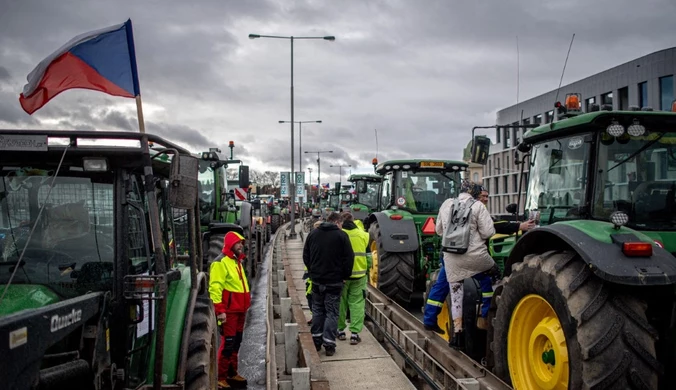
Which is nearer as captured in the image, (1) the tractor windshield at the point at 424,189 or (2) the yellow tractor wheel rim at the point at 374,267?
(2) the yellow tractor wheel rim at the point at 374,267

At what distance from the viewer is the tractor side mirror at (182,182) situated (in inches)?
138

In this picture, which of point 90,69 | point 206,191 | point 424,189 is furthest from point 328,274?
point 206,191

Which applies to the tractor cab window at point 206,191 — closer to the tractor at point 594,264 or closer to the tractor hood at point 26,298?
the tractor at point 594,264

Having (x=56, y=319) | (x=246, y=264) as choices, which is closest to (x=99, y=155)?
(x=56, y=319)

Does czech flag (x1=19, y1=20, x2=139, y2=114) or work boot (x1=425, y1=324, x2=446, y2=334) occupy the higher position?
czech flag (x1=19, y1=20, x2=139, y2=114)

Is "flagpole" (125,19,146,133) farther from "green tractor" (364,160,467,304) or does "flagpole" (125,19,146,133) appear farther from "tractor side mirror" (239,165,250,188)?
"tractor side mirror" (239,165,250,188)

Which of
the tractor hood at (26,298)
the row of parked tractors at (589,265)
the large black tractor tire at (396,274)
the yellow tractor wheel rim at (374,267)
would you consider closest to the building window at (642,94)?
the yellow tractor wheel rim at (374,267)

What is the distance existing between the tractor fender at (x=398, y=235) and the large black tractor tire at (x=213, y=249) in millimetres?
2954

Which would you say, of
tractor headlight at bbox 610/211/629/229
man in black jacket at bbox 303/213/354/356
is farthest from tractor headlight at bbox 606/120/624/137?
man in black jacket at bbox 303/213/354/356

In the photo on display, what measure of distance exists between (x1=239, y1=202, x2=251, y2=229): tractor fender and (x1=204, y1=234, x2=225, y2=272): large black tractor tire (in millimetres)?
3267

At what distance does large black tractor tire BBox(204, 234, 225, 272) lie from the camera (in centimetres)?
1021

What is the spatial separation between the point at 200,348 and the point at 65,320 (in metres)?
1.67

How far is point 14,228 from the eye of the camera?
3.59m

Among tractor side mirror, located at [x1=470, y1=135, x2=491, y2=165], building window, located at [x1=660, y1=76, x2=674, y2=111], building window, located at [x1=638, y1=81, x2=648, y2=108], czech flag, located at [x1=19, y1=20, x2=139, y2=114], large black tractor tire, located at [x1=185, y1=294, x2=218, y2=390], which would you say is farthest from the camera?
building window, located at [x1=638, y1=81, x2=648, y2=108]
